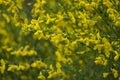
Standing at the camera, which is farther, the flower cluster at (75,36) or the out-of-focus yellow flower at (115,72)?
the out-of-focus yellow flower at (115,72)

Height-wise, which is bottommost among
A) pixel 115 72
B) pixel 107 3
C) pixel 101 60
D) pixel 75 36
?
pixel 115 72

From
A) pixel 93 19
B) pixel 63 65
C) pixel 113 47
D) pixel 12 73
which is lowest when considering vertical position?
pixel 12 73

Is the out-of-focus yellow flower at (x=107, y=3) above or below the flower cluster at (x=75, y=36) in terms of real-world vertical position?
above

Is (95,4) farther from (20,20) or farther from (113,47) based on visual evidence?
(20,20)

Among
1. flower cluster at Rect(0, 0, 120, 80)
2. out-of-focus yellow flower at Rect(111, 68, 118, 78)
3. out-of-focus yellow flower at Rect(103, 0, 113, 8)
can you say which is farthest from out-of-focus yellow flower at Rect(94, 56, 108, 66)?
out-of-focus yellow flower at Rect(103, 0, 113, 8)

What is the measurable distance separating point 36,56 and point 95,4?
1.46 metres

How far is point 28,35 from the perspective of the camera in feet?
15.3

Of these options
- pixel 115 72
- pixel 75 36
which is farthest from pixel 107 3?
pixel 115 72

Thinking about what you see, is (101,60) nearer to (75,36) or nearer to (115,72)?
(115,72)

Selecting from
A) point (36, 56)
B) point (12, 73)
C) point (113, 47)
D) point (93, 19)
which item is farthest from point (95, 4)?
point (12, 73)

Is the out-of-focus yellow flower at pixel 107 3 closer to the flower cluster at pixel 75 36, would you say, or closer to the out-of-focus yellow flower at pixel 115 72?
the flower cluster at pixel 75 36

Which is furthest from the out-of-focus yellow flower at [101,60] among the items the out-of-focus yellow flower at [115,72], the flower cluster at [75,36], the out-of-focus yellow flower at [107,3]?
the out-of-focus yellow flower at [107,3]

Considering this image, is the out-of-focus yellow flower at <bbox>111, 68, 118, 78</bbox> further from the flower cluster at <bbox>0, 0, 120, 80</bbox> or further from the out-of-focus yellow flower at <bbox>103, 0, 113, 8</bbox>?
the out-of-focus yellow flower at <bbox>103, 0, 113, 8</bbox>

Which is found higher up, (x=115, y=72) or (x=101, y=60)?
(x=101, y=60)
